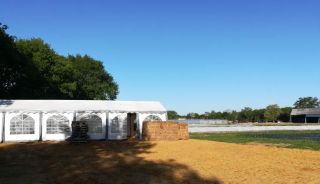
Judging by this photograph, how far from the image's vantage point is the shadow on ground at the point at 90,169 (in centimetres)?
1385

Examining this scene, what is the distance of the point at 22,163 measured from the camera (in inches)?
754

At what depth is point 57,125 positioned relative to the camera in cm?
3312

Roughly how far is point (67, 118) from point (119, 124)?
15.2 ft

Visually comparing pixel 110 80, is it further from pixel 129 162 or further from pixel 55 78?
pixel 129 162

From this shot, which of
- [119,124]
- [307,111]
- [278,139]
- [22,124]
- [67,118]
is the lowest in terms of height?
[278,139]

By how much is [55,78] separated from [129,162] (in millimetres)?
41795

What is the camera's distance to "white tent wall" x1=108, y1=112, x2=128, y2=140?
34438 mm

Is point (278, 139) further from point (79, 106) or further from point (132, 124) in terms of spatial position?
point (79, 106)

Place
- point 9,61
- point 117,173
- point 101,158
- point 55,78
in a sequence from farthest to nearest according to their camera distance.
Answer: point 55,78 → point 9,61 → point 101,158 → point 117,173

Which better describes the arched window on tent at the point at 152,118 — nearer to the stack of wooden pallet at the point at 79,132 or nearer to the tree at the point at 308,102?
the stack of wooden pallet at the point at 79,132

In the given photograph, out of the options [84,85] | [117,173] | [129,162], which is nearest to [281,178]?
[117,173]

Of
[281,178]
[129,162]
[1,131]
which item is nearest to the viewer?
[281,178]

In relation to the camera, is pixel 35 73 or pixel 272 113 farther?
pixel 272 113

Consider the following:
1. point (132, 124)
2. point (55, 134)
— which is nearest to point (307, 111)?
point (132, 124)
